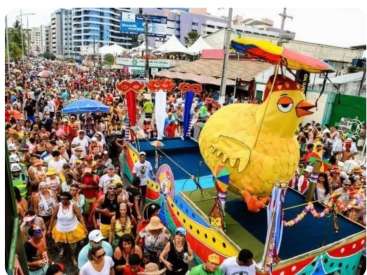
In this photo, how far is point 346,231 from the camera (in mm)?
5645

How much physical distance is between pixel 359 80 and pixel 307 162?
15.3 meters

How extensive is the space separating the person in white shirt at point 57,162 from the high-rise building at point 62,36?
83717 mm

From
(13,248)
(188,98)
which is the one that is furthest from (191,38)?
(13,248)

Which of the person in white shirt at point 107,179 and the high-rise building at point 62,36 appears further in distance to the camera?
the high-rise building at point 62,36

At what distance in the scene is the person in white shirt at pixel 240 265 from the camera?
13.1 feet

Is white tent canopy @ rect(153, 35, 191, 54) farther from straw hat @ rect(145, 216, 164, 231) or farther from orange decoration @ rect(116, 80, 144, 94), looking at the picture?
straw hat @ rect(145, 216, 164, 231)

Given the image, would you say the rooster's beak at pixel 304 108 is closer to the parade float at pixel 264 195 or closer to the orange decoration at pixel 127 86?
the parade float at pixel 264 195

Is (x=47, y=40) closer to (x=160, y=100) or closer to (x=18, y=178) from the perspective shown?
(x=160, y=100)

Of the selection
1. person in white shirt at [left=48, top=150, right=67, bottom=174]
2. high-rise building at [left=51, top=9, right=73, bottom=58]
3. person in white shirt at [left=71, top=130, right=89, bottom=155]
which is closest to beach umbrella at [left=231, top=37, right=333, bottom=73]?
person in white shirt at [left=48, top=150, right=67, bottom=174]

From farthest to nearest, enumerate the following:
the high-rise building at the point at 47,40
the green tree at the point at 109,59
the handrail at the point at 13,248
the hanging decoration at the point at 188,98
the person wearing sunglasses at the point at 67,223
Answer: the high-rise building at the point at 47,40
the green tree at the point at 109,59
the hanging decoration at the point at 188,98
the person wearing sunglasses at the point at 67,223
the handrail at the point at 13,248

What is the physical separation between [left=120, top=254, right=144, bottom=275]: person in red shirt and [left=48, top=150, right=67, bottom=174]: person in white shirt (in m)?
3.18

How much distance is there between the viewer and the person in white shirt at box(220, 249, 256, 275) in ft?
13.1

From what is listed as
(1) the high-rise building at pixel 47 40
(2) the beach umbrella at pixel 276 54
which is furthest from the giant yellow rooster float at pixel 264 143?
(1) the high-rise building at pixel 47 40

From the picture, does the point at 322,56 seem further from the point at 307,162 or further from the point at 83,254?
the point at 83,254
